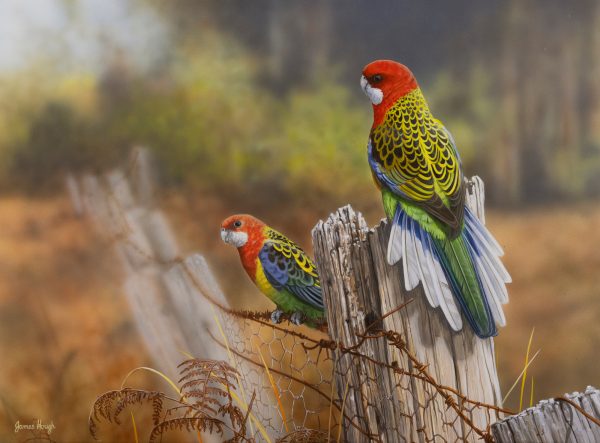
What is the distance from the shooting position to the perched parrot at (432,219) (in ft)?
4.87

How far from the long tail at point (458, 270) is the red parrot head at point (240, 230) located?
59 cm

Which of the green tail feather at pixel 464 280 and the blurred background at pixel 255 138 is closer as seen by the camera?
the green tail feather at pixel 464 280

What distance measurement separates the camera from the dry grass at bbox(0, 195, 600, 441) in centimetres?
217

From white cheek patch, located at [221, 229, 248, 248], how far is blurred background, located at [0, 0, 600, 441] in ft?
0.37

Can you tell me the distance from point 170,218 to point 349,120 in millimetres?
700

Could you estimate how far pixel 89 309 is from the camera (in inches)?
86.2

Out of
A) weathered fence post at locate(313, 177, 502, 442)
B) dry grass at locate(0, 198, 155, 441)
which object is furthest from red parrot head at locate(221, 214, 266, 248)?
weathered fence post at locate(313, 177, 502, 442)

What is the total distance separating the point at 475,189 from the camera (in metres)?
1.58

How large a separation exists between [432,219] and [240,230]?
27.7 inches

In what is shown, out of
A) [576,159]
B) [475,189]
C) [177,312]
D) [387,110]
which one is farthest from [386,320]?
[576,159]

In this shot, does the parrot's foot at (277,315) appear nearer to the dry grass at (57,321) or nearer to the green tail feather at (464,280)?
the dry grass at (57,321)

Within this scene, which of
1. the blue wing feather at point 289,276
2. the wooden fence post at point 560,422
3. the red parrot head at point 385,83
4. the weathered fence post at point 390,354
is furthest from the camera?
the blue wing feather at point 289,276

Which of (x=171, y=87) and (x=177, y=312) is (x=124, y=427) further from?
(x=171, y=87)

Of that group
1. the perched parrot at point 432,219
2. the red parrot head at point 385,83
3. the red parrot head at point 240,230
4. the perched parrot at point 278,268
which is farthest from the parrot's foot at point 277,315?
the red parrot head at point 385,83
